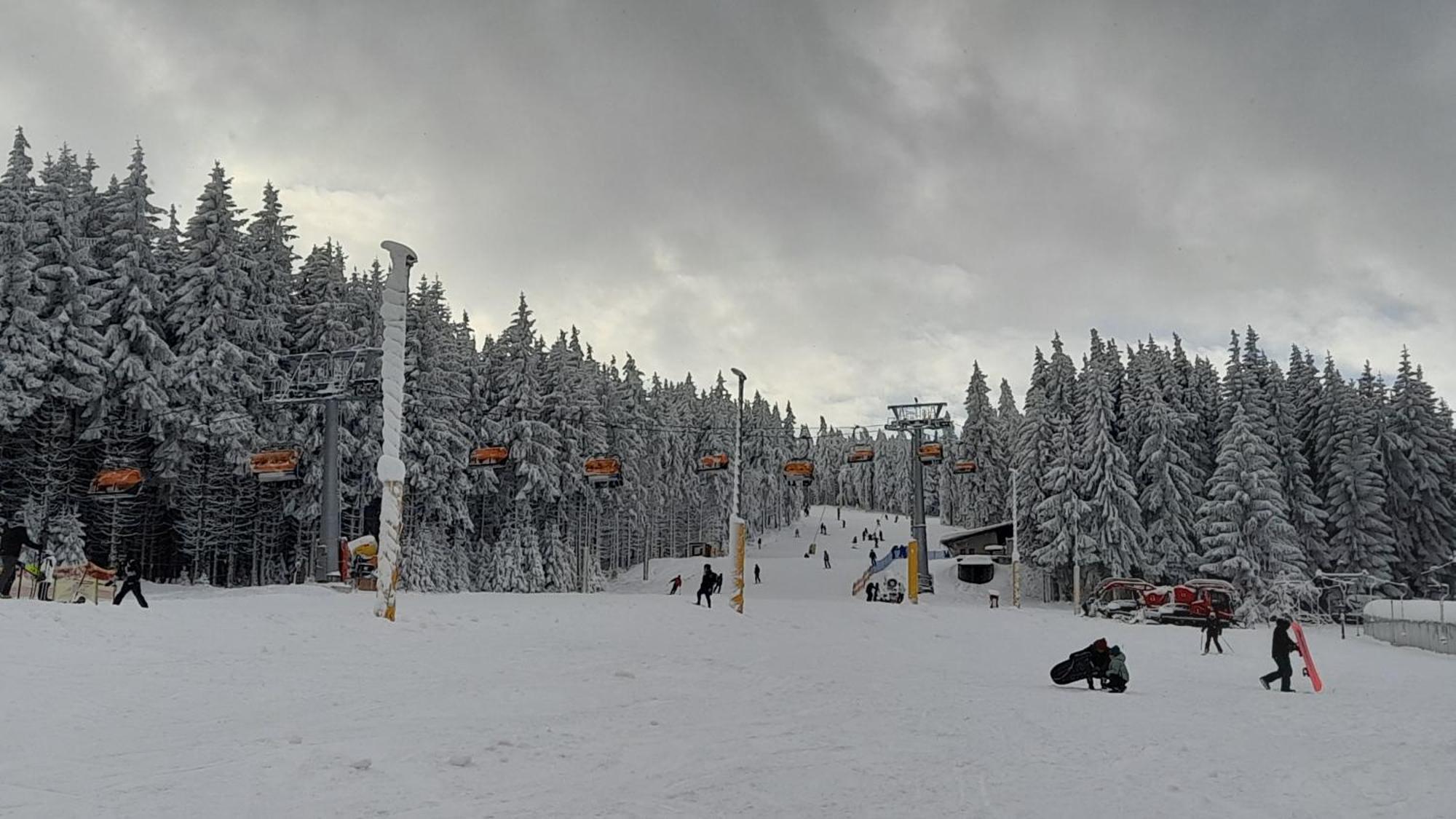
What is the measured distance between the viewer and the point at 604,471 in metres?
45.7

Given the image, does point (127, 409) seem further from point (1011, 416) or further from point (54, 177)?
point (1011, 416)

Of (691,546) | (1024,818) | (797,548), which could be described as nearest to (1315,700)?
(1024,818)

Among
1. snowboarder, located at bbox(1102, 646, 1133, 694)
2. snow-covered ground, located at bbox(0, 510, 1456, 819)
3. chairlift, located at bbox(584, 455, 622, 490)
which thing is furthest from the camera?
chairlift, located at bbox(584, 455, 622, 490)

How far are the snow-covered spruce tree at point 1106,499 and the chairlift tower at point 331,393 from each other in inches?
1577

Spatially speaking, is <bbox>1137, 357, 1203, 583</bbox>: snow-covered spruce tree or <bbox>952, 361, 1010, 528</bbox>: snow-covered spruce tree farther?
<bbox>952, 361, 1010, 528</bbox>: snow-covered spruce tree

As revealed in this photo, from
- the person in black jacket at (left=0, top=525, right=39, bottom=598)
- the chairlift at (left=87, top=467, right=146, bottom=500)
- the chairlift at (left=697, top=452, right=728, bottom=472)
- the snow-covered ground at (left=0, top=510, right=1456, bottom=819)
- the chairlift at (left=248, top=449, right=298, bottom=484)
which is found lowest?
the snow-covered ground at (left=0, top=510, right=1456, bottom=819)

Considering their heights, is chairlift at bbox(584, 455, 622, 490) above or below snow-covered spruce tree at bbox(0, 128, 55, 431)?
below

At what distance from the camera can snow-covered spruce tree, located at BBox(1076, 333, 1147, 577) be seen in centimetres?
5197

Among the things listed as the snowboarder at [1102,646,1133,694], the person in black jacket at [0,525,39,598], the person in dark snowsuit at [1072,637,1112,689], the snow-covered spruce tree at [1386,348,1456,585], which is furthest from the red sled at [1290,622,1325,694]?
the snow-covered spruce tree at [1386,348,1456,585]

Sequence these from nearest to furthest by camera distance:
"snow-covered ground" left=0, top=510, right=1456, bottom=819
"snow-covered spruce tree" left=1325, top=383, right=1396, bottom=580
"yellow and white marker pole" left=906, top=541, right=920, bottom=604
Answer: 1. "snow-covered ground" left=0, top=510, right=1456, bottom=819
2. "yellow and white marker pole" left=906, top=541, right=920, bottom=604
3. "snow-covered spruce tree" left=1325, top=383, right=1396, bottom=580

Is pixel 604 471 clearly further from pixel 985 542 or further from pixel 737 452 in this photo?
pixel 985 542

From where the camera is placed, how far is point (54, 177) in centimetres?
3688

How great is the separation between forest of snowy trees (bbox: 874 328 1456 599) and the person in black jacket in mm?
48935

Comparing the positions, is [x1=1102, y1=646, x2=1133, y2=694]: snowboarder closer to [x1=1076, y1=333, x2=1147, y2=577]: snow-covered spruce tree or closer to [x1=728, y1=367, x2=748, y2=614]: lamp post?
[x1=728, y1=367, x2=748, y2=614]: lamp post
